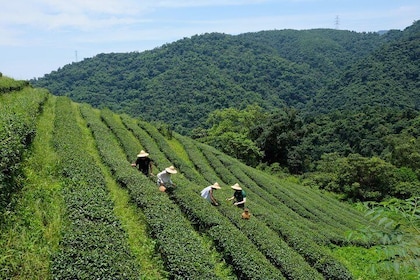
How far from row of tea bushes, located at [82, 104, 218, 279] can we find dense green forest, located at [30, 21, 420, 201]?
17657 millimetres

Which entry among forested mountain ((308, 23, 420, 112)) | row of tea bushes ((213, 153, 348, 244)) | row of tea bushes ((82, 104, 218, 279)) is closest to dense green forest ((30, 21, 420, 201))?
forested mountain ((308, 23, 420, 112))

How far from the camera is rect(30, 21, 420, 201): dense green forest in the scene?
44.7 metres

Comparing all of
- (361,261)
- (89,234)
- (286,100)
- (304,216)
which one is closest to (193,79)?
(286,100)

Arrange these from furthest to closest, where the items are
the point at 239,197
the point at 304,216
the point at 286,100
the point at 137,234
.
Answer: the point at 286,100
the point at 304,216
the point at 239,197
the point at 137,234

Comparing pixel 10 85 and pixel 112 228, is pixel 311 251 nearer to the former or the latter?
pixel 112 228

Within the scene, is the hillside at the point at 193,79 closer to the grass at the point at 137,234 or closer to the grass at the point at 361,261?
the grass at the point at 361,261

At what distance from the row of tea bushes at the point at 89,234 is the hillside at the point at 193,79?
70849 millimetres

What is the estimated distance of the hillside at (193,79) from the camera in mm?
99963

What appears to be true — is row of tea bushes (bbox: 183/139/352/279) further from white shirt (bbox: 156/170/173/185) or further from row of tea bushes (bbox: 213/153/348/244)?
white shirt (bbox: 156/170/173/185)

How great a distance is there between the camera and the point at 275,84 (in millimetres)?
136750

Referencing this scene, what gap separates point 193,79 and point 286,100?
1395 inches

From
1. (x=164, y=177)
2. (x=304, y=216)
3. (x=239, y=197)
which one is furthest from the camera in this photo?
(x=304, y=216)

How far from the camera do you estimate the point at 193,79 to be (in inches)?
4680

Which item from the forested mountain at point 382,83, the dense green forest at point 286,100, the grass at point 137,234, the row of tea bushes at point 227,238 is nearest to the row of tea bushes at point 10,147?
the grass at point 137,234
